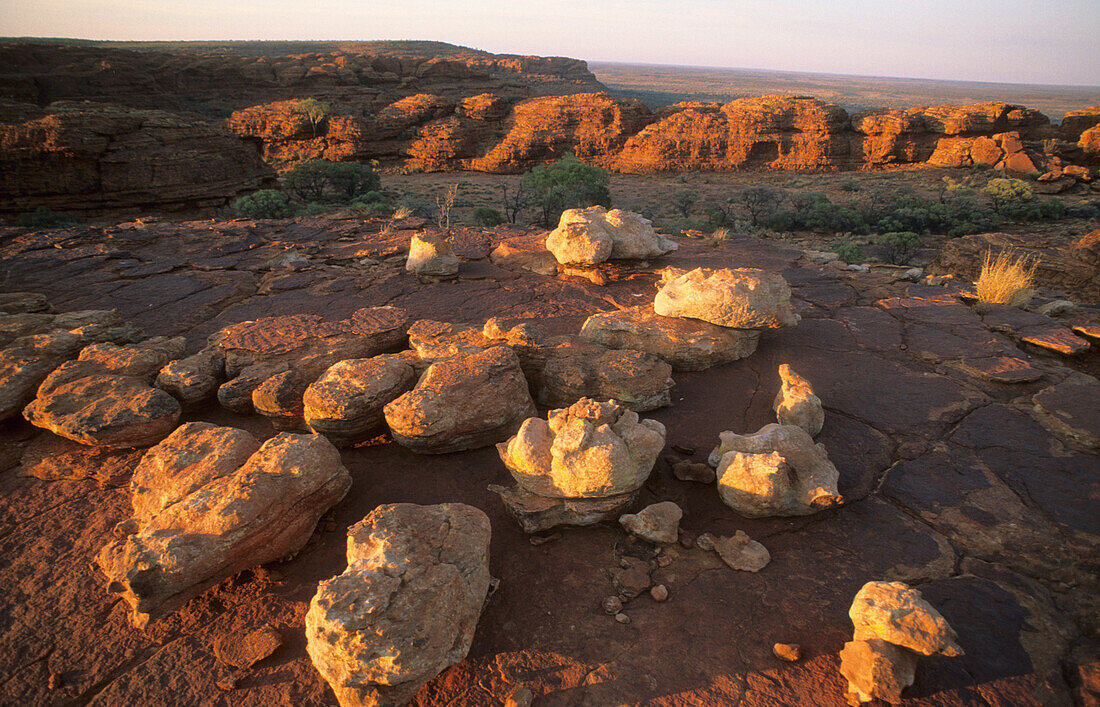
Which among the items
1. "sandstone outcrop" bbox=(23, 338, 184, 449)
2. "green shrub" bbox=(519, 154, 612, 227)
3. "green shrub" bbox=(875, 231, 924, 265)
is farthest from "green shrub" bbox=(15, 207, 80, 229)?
"green shrub" bbox=(875, 231, 924, 265)

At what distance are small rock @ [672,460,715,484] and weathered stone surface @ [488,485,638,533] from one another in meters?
0.45

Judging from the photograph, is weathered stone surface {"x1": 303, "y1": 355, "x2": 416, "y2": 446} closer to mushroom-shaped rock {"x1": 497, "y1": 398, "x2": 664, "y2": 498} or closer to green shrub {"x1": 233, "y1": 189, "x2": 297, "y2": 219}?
mushroom-shaped rock {"x1": 497, "y1": 398, "x2": 664, "y2": 498}

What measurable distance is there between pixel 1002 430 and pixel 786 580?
2.09 metres

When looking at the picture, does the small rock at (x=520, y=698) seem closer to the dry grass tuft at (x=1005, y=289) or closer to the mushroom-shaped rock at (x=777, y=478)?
the mushroom-shaped rock at (x=777, y=478)

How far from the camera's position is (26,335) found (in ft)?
12.7

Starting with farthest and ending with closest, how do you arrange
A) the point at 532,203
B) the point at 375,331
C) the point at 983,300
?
the point at 532,203 → the point at 983,300 → the point at 375,331

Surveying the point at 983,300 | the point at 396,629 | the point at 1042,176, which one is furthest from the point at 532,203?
the point at 1042,176

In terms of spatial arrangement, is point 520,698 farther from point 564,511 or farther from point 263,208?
point 263,208

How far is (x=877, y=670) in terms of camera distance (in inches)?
67.7

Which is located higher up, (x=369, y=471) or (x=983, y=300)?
(x=983, y=300)

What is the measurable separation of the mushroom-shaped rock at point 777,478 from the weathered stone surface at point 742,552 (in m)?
0.19

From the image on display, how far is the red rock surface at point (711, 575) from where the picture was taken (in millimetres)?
1849

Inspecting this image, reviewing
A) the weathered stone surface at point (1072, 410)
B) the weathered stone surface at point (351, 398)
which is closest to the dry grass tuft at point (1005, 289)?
the weathered stone surface at point (1072, 410)

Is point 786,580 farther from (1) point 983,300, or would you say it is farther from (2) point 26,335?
(2) point 26,335
